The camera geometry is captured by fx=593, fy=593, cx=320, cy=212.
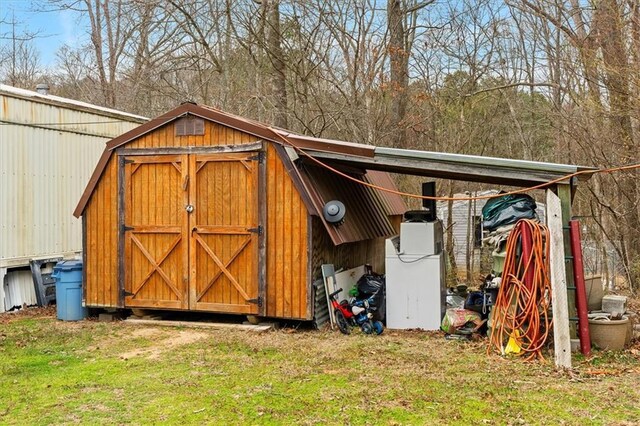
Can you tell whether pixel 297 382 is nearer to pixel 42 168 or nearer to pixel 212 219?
pixel 212 219

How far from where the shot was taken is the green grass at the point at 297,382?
176 inches

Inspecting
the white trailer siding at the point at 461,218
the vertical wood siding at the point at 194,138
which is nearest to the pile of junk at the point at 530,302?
the vertical wood siding at the point at 194,138

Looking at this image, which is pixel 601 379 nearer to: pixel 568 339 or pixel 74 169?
pixel 568 339

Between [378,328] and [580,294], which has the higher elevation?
[580,294]

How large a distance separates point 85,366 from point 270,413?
8.07ft

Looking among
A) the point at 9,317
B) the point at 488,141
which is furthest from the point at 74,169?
the point at 488,141

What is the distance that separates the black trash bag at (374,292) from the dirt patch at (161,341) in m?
2.16

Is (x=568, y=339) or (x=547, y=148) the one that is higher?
(x=547, y=148)

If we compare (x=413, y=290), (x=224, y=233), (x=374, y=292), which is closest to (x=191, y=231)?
(x=224, y=233)

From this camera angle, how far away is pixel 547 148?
16109 mm

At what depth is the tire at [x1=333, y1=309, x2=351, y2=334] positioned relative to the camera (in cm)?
730

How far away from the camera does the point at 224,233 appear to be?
7.80m

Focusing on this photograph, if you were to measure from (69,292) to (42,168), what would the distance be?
2510 mm

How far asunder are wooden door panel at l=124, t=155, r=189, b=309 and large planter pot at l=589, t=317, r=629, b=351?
5.01 m
